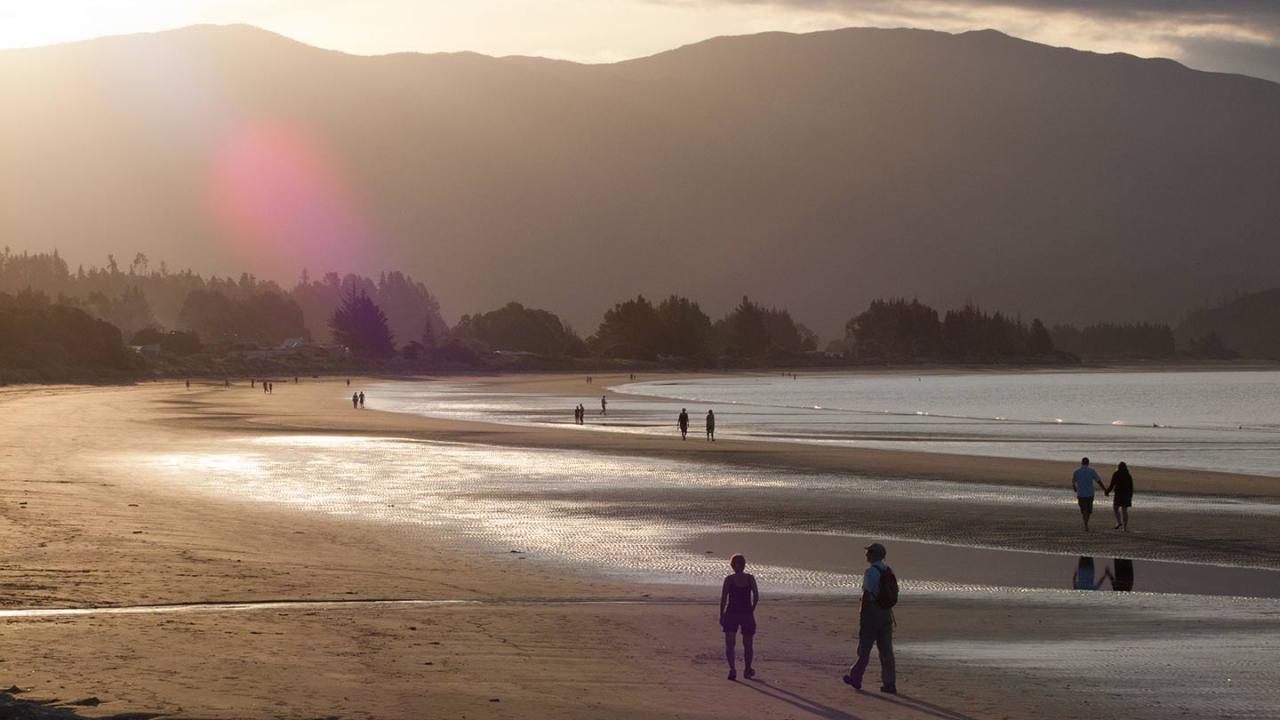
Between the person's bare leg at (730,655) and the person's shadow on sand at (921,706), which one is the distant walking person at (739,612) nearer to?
the person's bare leg at (730,655)

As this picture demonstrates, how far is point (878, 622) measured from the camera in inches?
531

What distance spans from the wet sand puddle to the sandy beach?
799 mm

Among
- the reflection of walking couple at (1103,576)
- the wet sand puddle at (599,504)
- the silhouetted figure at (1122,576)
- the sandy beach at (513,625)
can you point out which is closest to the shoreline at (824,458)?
the wet sand puddle at (599,504)

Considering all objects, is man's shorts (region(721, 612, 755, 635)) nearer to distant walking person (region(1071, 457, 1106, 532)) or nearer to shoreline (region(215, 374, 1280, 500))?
distant walking person (region(1071, 457, 1106, 532))

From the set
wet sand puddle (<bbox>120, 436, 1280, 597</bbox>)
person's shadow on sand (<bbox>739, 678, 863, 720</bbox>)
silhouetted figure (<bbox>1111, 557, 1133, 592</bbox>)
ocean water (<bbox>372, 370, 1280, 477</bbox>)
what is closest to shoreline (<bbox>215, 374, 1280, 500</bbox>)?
wet sand puddle (<bbox>120, 436, 1280, 597</bbox>)

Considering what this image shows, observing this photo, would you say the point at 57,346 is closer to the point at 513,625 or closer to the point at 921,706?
the point at 513,625

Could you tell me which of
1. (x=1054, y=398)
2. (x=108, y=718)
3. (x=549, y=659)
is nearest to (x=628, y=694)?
(x=549, y=659)

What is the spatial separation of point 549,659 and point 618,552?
31.4 ft

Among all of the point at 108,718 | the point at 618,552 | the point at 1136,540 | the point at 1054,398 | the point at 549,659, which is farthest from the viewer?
the point at 1054,398

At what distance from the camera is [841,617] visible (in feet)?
58.2

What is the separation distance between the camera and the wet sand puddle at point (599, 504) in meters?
21.9

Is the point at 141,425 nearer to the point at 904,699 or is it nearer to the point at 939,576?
the point at 939,576

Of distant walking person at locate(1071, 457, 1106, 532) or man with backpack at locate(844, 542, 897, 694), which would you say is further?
distant walking person at locate(1071, 457, 1106, 532)

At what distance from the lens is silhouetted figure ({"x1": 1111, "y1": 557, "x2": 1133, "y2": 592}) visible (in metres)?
20.6
